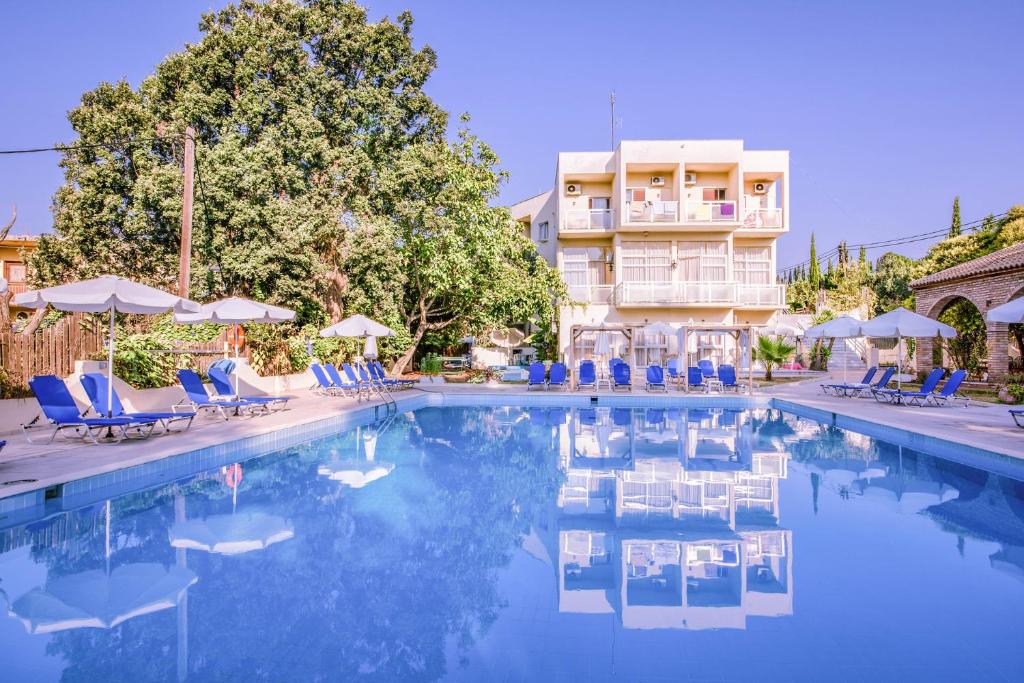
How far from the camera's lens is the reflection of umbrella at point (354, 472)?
746 cm

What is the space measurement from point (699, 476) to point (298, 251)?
45.6 ft

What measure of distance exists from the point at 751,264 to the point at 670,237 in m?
Result: 3.79

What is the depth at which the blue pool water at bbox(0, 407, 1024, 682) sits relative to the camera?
3252 mm

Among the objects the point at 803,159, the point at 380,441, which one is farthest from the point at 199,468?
the point at 803,159

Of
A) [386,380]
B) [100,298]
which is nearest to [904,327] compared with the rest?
[386,380]

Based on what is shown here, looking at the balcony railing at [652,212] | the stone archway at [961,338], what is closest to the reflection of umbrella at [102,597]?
the balcony railing at [652,212]

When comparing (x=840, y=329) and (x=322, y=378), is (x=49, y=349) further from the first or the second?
(x=840, y=329)

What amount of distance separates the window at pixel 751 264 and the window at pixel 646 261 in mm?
3057

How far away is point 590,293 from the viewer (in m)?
23.0

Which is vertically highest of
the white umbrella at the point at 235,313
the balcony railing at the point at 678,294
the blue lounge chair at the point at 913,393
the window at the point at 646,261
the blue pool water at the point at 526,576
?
the window at the point at 646,261

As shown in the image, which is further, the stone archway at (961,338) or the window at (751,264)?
the window at (751,264)

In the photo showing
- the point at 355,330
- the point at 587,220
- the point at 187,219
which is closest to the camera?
the point at 187,219

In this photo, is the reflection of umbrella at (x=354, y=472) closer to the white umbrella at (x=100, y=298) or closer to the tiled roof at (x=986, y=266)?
the white umbrella at (x=100, y=298)

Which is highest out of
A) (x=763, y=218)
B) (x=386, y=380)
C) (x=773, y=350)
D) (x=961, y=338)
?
(x=763, y=218)
